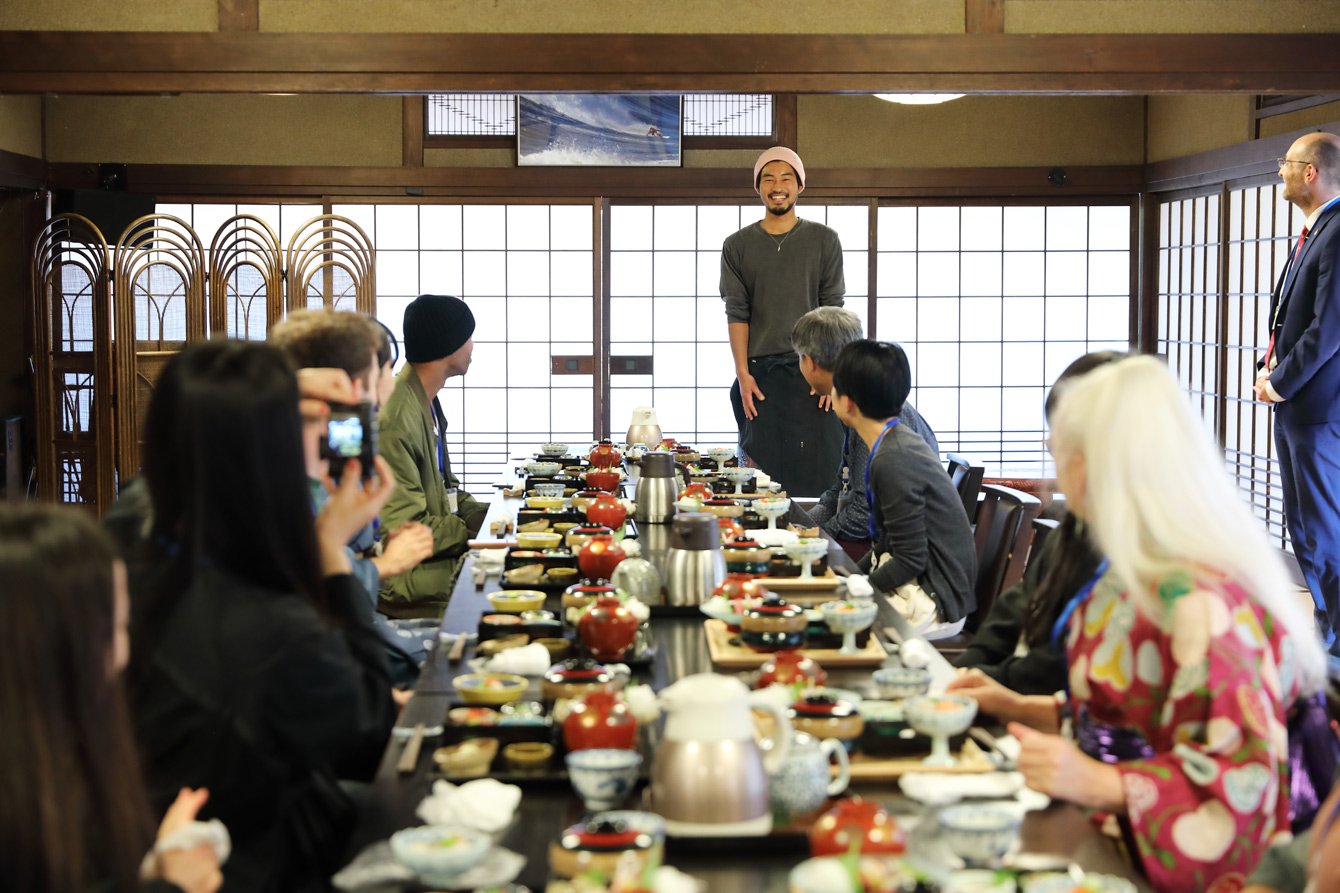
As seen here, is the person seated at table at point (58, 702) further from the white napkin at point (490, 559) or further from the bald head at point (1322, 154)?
the bald head at point (1322, 154)

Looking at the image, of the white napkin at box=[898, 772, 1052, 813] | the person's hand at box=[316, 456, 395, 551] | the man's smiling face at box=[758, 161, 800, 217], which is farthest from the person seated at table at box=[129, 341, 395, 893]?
the man's smiling face at box=[758, 161, 800, 217]

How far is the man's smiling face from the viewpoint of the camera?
17.3 ft

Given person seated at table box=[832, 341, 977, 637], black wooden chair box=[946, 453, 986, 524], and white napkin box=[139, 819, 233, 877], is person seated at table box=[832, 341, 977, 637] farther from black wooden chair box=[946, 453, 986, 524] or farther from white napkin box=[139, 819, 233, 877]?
white napkin box=[139, 819, 233, 877]

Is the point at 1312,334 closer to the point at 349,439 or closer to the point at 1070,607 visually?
the point at 1070,607

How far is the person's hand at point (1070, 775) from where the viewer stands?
4.57 ft

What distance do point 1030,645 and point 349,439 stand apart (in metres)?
1.06

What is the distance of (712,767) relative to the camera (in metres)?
1.31

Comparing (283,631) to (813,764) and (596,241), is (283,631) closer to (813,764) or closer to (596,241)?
(813,764)

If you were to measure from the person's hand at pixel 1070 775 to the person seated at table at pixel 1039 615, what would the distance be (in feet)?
1.31

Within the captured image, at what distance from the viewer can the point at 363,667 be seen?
1.57 metres

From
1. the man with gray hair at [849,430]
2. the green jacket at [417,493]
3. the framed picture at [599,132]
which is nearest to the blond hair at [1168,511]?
the green jacket at [417,493]

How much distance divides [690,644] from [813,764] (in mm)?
776

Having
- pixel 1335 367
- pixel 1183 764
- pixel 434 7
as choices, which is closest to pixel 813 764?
pixel 1183 764

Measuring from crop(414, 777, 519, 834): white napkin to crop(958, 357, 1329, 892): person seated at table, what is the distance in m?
0.56
